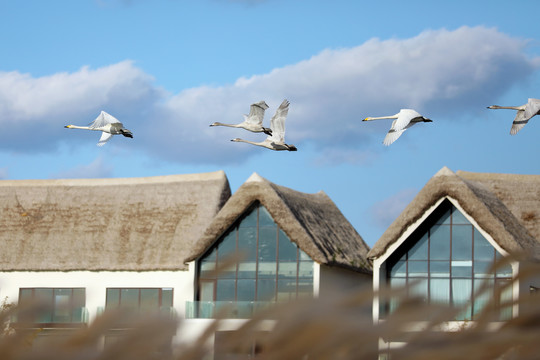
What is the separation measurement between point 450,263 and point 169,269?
1065cm

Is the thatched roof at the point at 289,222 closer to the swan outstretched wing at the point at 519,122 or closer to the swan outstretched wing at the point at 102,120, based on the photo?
the swan outstretched wing at the point at 102,120

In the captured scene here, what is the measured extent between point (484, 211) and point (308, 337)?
26.8m

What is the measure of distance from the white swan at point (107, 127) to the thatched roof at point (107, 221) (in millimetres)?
4004

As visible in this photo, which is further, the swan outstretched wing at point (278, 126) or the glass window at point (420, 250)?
the swan outstretched wing at point (278, 126)

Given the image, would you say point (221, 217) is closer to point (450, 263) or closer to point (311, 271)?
point (311, 271)

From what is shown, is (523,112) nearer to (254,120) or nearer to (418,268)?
(418,268)

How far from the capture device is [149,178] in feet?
124

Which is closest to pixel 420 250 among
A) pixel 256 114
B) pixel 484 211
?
pixel 484 211

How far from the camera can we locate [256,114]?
1169 inches

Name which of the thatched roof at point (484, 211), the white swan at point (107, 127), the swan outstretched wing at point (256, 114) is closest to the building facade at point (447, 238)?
the thatched roof at point (484, 211)

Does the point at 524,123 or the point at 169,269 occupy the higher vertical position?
the point at 524,123

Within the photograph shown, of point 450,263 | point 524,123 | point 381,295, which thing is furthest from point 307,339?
point 524,123

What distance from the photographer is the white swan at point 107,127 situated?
3250 cm

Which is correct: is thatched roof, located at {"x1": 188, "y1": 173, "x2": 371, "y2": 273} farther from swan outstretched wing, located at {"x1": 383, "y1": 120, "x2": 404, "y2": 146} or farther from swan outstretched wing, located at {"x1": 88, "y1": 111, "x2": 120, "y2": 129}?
swan outstretched wing, located at {"x1": 88, "y1": 111, "x2": 120, "y2": 129}
